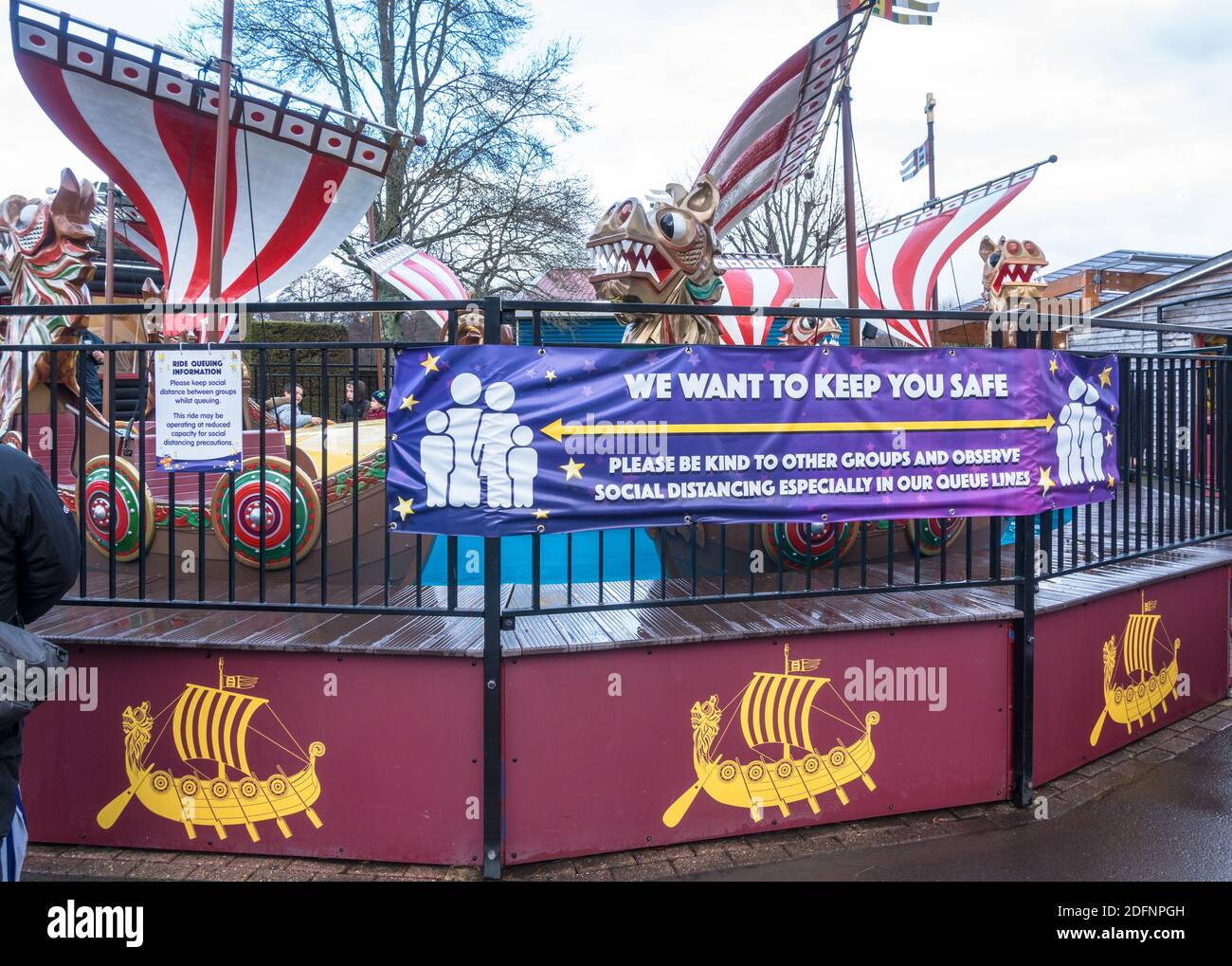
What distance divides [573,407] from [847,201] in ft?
16.3

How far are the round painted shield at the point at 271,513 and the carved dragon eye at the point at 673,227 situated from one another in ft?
8.38

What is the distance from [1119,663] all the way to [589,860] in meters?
3.14

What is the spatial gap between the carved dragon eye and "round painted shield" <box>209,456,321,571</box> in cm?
256

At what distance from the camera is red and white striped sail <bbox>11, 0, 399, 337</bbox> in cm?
679

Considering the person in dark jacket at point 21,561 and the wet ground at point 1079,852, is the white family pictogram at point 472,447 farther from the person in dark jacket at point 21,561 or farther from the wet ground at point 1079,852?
the wet ground at point 1079,852

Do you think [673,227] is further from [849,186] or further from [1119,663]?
[1119,663]

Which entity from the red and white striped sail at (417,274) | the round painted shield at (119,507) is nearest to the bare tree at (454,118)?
the red and white striped sail at (417,274)

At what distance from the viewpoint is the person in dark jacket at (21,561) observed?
2.51m

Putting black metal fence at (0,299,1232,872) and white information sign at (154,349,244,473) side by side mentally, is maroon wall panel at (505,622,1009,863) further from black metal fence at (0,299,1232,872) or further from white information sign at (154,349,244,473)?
white information sign at (154,349,244,473)

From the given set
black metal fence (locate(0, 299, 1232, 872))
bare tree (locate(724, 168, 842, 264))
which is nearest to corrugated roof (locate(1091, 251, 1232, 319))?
black metal fence (locate(0, 299, 1232, 872))

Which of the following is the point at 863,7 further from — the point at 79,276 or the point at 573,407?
the point at 79,276

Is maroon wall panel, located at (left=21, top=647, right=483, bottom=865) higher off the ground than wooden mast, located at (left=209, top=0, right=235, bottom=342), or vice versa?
wooden mast, located at (left=209, top=0, right=235, bottom=342)

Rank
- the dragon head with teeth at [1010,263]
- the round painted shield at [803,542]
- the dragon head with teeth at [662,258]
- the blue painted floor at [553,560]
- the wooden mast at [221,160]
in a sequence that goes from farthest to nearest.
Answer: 1. the dragon head with teeth at [1010,263]
2. the blue painted floor at [553,560]
3. the wooden mast at [221,160]
4. the dragon head with teeth at [662,258]
5. the round painted shield at [803,542]

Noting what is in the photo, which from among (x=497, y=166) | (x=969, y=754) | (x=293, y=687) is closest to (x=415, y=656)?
(x=293, y=687)
